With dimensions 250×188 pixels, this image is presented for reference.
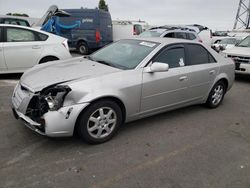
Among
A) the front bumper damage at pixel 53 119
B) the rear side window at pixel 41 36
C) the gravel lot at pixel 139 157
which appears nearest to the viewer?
the gravel lot at pixel 139 157

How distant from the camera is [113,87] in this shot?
339cm

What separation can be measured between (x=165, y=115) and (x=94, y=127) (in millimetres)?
1774

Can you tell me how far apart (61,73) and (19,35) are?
373cm

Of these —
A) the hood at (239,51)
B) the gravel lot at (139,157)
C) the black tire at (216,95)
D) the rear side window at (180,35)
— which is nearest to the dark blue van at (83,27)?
the rear side window at (180,35)

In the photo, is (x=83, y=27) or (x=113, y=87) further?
(x=83, y=27)

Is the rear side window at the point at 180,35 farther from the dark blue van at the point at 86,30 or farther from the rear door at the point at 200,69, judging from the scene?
the rear door at the point at 200,69

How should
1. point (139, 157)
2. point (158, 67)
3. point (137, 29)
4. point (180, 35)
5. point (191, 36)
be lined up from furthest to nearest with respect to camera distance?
point (137, 29) → point (191, 36) → point (180, 35) → point (158, 67) → point (139, 157)

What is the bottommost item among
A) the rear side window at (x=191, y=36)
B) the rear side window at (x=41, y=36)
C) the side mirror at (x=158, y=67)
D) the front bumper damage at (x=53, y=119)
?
the front bumper damage at (x=53, y=119)

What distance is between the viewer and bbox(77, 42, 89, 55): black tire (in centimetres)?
1360

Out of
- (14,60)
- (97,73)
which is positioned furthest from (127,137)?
(14,60)

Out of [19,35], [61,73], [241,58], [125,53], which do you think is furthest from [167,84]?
[241,58]

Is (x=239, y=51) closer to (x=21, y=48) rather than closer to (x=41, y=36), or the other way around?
(x=41, y=36)

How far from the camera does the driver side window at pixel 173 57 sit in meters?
4.06

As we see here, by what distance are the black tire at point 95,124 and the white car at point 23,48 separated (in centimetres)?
400
